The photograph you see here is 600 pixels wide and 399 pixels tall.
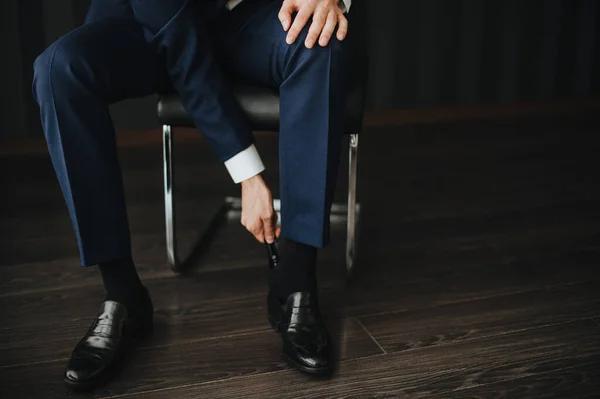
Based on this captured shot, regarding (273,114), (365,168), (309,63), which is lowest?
(365,168)

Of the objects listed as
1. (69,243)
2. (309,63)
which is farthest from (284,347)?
(69,243)

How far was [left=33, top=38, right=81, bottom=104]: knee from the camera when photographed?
122 centimetres

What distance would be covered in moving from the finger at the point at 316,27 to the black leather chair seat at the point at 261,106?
0.19m

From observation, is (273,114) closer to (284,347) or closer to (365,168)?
(284,347)

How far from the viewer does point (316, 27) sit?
1291 millimetres

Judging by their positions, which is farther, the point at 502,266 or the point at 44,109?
the point at 502,266

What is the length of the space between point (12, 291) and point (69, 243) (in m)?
0.27

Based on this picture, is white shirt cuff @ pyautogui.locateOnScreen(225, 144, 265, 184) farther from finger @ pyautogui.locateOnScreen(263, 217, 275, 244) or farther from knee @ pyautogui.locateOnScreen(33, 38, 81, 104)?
knee @ pyautogui.locateOnScreen(33, 38, 81, 104)

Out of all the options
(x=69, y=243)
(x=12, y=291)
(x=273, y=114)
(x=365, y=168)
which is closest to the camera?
(x=273, y=114)

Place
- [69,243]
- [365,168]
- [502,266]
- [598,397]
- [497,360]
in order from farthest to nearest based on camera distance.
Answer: [365,168] → [69,243] → [502,266] → [497,360] → [598,397]

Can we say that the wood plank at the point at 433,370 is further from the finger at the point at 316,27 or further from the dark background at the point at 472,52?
the dark background at the point at 472,52

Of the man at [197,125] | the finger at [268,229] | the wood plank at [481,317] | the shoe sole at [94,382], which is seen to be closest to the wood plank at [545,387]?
the wood plank at [481,317]

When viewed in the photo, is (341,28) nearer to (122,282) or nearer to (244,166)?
(244,166)

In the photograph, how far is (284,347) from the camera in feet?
4.37
